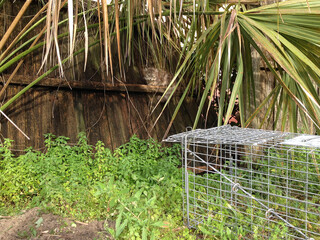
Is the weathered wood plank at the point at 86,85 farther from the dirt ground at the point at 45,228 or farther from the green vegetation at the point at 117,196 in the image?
the dirt ground at the point at 45,228

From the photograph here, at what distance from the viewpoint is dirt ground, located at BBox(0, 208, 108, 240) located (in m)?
1.82

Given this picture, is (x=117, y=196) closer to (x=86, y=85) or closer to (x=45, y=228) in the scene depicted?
(x=45, y=228)

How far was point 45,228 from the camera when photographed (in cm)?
190

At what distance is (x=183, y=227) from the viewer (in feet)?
7.05

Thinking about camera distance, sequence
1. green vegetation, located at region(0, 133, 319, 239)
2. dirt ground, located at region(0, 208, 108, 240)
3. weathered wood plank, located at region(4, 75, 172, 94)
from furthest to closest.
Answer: weathered wood plank, located at region(4, 75, 172, 94) → green vegetation, located at region(0, 133, 319, 239) → dirt ground, located at region(0, 208, 108, 240)

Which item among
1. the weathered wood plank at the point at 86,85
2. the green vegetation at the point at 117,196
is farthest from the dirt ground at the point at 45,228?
the weathered wood plank at the point at 86,85

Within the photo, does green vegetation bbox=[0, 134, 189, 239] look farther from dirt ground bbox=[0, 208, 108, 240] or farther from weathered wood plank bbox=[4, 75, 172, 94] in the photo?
weathered wood plank bbox=[4, 75, 172, 94]

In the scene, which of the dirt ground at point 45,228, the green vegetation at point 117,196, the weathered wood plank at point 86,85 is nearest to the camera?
the dirt ground at point 45,228

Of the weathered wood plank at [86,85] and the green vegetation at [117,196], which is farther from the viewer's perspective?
the weathered wood plank at [86,85]

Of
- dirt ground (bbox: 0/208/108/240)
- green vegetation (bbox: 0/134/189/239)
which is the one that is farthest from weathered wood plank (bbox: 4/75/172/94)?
dirt ground (bbox: 0/208/108/240)

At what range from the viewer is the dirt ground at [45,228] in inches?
71.6

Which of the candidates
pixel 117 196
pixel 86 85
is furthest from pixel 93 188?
pixel 86 85

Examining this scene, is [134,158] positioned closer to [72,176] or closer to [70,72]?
[72,176]

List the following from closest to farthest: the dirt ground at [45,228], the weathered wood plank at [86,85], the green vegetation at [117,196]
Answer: the dirt ground at [45,228], the green vegetation at [117,196], the weathered wood plank at [86,85]
